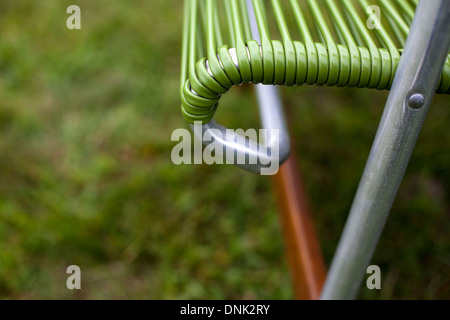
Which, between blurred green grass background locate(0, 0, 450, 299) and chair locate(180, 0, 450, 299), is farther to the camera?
blurred green grass background locate(0, 0, 450, 299)

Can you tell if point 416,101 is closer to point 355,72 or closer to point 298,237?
point 355,72

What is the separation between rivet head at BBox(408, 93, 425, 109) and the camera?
48 cm

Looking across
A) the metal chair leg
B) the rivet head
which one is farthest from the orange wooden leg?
the rivet head

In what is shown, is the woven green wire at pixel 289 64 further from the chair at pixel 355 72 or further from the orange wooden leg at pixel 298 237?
the orange wooden leg at pixel 298 237

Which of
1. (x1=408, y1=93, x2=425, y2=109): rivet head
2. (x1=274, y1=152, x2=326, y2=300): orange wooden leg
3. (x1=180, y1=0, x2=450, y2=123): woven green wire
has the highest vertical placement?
(x1=180, y1=0, x2=450, y2=123): woven green wire

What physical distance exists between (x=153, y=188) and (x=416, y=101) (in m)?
0.79

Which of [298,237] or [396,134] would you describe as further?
[298,237]

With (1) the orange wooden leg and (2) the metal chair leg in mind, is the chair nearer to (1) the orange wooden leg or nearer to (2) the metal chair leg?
(2) the metal chair leg

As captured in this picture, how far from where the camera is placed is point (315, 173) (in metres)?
1.18

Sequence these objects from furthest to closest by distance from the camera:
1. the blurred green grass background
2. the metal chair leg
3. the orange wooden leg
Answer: the blurred green grass background → the orange wooden leg → the metal chair leg

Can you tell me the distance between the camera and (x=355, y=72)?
48cm

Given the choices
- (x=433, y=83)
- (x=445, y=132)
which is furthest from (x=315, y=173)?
(x=433, y=83)

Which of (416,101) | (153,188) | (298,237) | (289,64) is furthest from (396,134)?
(153,188)
